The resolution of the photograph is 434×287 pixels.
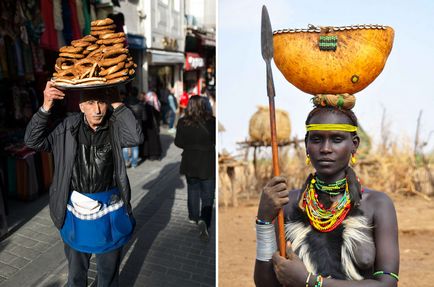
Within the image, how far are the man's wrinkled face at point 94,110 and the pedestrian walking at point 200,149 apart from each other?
232cm

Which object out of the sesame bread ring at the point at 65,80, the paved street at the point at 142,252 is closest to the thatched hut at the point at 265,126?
the paved street at the point at 142,252

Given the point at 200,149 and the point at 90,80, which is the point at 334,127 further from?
the point at 200,149

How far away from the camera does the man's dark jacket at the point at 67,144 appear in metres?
2.74

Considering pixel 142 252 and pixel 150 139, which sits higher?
pixel 150 139

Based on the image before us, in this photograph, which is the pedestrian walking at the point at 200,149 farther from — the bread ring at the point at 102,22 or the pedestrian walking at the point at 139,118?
the pedestrian walking at the point at 139,118

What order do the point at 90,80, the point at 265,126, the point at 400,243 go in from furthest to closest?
the point at 265,126
the point at 400,243
the point at 90,80

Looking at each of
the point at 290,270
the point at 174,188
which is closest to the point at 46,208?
the point at 174,188

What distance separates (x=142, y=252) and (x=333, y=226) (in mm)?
3067

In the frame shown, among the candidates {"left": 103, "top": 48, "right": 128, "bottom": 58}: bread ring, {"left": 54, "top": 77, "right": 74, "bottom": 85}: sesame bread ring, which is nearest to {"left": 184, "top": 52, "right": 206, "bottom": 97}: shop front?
{"left": 103, "top": 48, "right": 128, "bottom": 58}: bread ring

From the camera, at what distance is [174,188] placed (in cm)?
704

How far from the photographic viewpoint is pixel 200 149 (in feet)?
16.5

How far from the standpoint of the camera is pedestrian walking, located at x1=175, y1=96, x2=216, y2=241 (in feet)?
16.4

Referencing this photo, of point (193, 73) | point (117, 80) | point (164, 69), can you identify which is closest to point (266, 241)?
point (117, 80)

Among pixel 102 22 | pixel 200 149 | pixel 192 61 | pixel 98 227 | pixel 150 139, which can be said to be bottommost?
pixel 150 139
